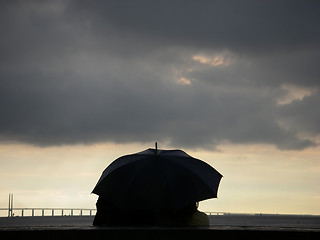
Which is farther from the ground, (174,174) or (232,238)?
(174,174)

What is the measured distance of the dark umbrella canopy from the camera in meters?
5.96

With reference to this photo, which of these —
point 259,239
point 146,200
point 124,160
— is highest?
point 124,160

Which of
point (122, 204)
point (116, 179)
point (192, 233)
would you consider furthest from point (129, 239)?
point (116, 179)

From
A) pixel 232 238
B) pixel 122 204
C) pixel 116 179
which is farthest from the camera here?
pixel 116 179

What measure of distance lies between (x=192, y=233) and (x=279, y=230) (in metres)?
0.75

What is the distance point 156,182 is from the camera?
19.8 feet

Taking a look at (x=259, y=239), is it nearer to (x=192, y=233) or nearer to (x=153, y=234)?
(x=192, y=233)

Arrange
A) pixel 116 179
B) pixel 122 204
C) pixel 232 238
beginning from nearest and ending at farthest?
pixel 232 238 < pixel 122 204 < pixel 116 179

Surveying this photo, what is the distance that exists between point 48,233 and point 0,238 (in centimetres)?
44

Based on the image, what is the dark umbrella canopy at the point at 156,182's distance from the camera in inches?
235

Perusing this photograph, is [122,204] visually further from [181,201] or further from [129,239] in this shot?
[129,239]

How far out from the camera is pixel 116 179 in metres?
6.39

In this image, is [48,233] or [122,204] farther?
[122,204]

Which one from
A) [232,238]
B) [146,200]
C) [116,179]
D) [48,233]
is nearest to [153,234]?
[232,238]
